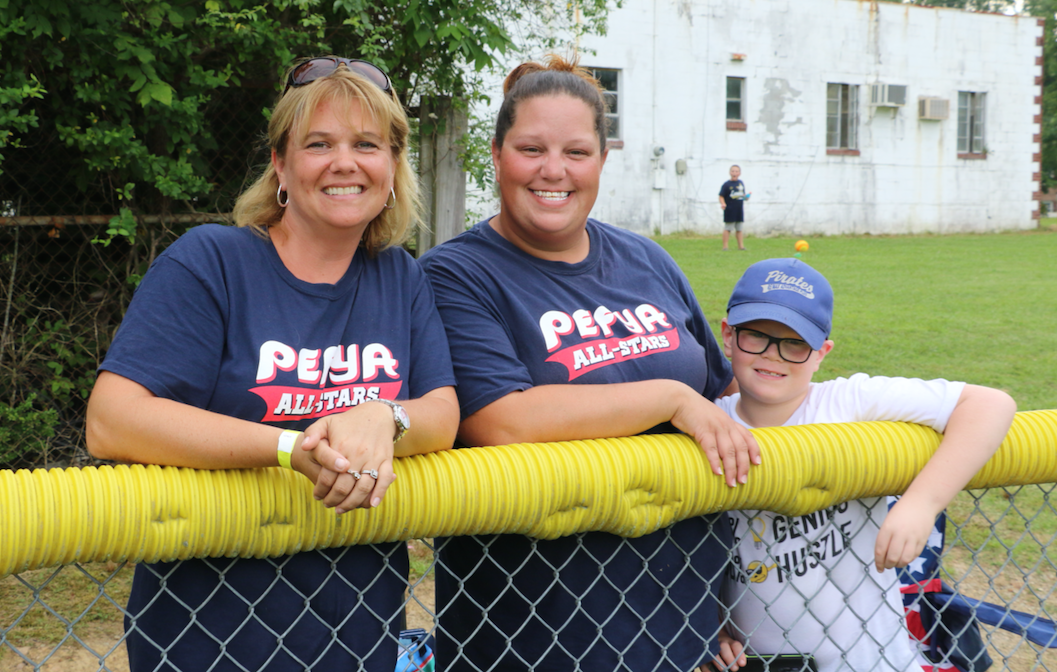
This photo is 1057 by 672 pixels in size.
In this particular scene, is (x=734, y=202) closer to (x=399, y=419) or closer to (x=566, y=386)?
(x=566, y=386)

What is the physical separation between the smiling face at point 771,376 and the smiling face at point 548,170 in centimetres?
49

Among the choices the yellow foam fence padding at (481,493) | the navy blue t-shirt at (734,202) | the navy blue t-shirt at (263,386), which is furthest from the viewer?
the navy blue t-shirt at (734,202)

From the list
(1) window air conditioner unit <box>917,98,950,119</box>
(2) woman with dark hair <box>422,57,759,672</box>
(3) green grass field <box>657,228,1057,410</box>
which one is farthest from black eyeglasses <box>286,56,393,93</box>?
(1) window air conditioner unit <box>917,98,950,119</box>

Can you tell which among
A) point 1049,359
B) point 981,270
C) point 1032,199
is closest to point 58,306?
point 1049,359

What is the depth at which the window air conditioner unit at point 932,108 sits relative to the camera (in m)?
22.5

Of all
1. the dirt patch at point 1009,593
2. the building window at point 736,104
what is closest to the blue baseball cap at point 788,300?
the dirt patch at point 1009,593

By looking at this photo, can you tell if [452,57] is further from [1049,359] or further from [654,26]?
[654,26]

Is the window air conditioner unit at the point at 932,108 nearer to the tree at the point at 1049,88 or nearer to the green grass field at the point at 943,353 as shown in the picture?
the green grass field at the point at 943,353

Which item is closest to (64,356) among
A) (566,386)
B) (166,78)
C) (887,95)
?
(166,78)

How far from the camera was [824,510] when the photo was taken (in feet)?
6.30

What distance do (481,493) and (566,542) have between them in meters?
0.39

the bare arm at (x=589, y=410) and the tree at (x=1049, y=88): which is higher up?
the tree at (x=1049, y=88)

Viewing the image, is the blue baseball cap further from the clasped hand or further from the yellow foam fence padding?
the clasped hand

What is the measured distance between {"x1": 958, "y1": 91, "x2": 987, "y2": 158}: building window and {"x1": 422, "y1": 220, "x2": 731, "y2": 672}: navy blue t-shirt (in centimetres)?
2520
